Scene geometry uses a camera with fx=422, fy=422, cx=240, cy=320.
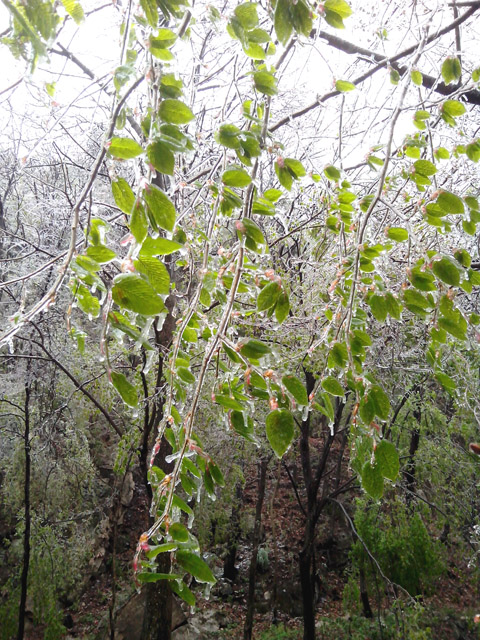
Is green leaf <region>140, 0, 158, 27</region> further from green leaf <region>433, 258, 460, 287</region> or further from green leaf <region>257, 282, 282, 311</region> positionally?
green leaf <region>433, 258, 460, 287</region>

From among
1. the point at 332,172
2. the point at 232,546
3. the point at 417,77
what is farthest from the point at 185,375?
Answer: the point at 232,546

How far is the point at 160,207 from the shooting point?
0.49 m

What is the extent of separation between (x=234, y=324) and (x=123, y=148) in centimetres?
131

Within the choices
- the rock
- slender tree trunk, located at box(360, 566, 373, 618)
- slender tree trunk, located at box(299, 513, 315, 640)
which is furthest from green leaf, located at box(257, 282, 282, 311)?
slender tree trunk, located at box(360, 566, 373, 618)

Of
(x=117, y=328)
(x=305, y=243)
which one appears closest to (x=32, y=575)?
(x=305, y=243)

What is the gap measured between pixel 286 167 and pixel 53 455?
4.81 meters

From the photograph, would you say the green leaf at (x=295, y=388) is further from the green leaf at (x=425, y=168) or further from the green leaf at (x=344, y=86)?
the green leaf at (x=344, y=86)

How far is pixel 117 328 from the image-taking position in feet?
1.67

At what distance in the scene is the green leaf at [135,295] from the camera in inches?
18.0

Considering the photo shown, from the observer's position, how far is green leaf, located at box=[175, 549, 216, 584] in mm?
518

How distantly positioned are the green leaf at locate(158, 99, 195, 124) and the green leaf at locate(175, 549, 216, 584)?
1.82ft

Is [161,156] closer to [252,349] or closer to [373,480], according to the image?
[252,349]

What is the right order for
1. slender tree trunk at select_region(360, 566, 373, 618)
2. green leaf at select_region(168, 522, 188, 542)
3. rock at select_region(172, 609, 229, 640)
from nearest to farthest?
1. green leaf at select_region(168, 522, 188, 542)
2. rock at select_region(172, 609, 229, 640)
3. slender tree trunk at select_region(360, 566, 373, 618)

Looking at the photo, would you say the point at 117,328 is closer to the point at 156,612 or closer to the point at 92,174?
the point at 92,174
